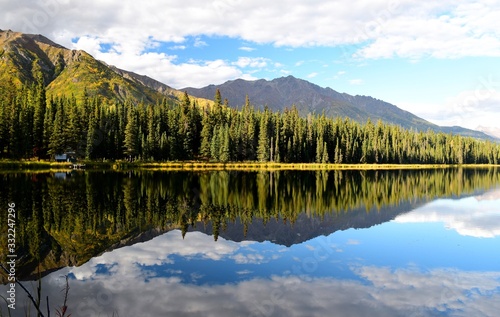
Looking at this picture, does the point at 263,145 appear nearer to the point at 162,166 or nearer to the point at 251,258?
the point at 162,166

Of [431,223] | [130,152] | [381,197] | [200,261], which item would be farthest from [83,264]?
[130,152]

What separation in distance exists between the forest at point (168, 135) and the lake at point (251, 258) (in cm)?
8221

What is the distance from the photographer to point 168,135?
14388 centimetres

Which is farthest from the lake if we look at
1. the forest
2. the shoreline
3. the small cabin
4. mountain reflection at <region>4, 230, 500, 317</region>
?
the forest

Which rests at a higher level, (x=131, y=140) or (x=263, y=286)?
(x=131, y=140)

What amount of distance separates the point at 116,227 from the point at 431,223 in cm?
2758

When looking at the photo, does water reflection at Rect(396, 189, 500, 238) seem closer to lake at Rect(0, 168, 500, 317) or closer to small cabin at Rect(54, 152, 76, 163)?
lake at Rect(0, 168, 500, 317)

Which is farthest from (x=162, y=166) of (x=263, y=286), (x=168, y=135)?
(x=263, y=286)

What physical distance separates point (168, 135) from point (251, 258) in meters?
127

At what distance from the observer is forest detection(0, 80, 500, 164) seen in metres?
116

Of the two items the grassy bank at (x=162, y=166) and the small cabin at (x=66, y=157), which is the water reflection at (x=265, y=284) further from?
the small cabin at (x=66, y=157)

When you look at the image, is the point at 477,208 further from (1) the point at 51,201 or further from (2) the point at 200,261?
(1) the point at 51,201

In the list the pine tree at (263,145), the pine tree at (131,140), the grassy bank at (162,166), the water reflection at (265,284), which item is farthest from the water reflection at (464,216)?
the pine tree at (131,140)

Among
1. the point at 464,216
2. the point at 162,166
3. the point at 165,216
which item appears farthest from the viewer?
the point at 162,166
